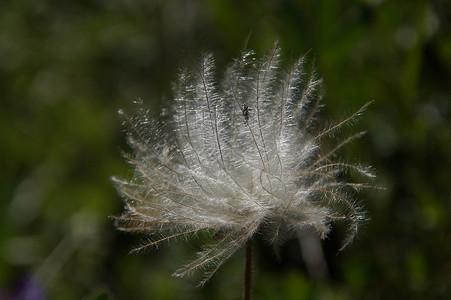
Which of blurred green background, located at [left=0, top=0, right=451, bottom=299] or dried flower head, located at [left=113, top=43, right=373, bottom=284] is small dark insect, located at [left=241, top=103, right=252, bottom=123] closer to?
dried flower head, located at [left=113, top=43, right=373, bottom=284]

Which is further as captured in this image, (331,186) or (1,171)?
(1,171)

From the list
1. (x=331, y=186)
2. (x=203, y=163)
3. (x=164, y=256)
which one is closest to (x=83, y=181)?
(x=164, y=256)

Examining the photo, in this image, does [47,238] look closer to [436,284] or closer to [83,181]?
[83,181]

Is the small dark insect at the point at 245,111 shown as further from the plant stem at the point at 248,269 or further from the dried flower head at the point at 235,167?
the plant stem at the point at 248,269

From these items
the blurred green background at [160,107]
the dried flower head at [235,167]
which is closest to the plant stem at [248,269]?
the dried flower head at [235,167]

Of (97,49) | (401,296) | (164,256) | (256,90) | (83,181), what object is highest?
(97,49)
